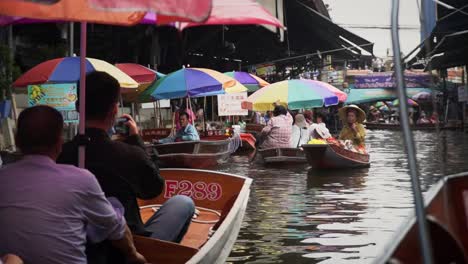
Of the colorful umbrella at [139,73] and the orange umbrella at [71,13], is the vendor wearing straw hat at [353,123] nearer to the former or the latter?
the colorful umbrella at [139,73]

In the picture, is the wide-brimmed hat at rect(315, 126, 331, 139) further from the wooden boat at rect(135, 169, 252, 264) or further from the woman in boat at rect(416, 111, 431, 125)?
the woman in boat at rect(416, 111, 431, 125)

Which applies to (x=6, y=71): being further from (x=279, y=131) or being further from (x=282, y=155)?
(x=282, y=155)

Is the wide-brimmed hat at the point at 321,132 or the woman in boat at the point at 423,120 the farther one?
the wide-brimmed hat at the point at 321,132

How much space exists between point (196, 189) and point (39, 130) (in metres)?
3.92

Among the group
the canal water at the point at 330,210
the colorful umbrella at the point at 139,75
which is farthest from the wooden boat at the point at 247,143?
the canal water at the point at 330,210

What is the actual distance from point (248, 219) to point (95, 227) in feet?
17.6

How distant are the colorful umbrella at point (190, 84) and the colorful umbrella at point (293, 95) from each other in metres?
3.07

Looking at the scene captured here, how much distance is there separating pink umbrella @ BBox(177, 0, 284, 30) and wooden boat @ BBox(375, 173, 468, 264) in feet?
4.10

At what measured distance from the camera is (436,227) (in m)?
3.00

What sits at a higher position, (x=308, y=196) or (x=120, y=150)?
(x=120, y=150)

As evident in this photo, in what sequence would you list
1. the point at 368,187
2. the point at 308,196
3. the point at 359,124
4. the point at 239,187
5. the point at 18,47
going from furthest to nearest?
the point at 18,47
the point at 359,124
the point at 368,187
the point at 308,196
the point at 239,187

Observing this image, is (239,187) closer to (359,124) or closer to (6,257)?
(6,257)

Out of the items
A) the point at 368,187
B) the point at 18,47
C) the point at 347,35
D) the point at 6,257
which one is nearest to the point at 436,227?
the point at 6,257

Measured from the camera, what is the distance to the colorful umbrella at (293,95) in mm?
16781
